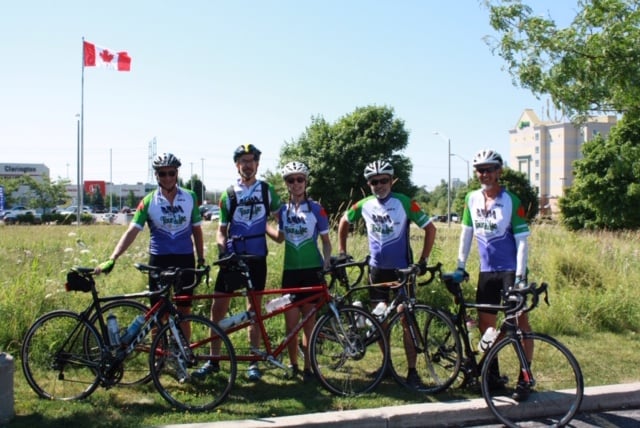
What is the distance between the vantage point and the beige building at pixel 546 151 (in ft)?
328

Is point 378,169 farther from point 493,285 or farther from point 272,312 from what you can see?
point 272,312

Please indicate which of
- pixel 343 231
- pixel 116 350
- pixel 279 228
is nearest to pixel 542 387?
pixel 343 231

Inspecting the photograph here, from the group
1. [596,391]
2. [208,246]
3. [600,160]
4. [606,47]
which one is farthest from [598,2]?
[600,160]

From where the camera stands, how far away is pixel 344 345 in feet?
18.0

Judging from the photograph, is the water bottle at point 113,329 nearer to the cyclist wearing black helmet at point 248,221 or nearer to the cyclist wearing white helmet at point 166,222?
the cyclist wearing white helmet at point 166,222

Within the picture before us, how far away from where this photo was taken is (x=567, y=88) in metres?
9.76

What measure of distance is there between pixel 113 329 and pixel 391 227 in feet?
8.70

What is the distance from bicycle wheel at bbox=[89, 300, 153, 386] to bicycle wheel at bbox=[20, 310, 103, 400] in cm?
18

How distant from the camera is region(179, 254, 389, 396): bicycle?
17.7 feet

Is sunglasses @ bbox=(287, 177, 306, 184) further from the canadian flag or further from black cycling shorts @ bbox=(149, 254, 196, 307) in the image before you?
the canadian flag

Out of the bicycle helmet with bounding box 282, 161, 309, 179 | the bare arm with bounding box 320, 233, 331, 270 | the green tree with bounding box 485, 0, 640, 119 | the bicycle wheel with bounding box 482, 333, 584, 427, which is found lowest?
the bicycle wheel with bounding box 482, 333, 584, 427

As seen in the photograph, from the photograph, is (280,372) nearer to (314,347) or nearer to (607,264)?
(314,347)

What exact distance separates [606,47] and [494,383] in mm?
6023

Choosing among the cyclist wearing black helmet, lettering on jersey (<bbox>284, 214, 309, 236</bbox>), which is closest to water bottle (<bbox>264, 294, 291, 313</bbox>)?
the cyclist wearing black helmet
